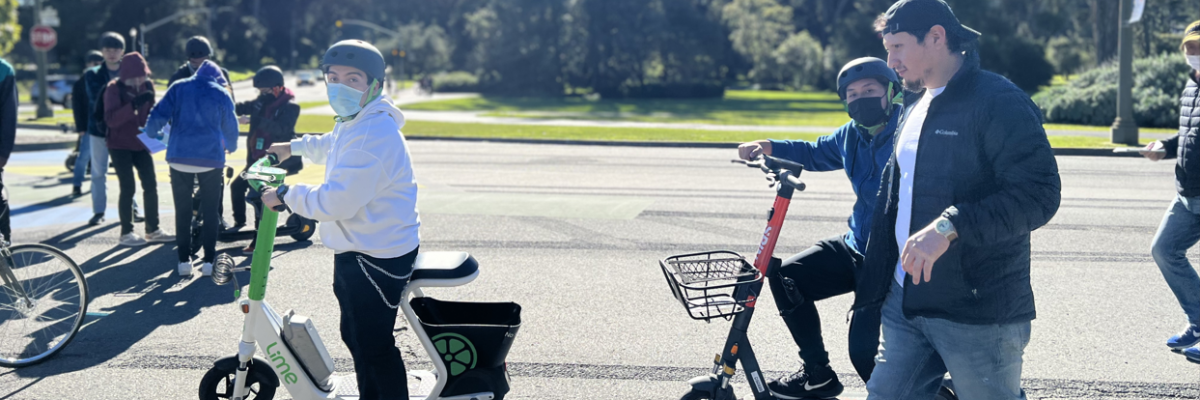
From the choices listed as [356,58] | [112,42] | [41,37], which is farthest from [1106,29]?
[356,58]

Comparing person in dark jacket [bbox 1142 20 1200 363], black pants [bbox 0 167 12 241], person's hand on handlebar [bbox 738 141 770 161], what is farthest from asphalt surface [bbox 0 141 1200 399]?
person's hand on handlebar [bbox 738 141 770 161]

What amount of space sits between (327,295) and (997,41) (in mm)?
58486

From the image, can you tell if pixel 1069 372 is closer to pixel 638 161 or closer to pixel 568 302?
pixel 568 302

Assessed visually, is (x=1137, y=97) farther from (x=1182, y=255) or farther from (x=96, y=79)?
(x=96, y=79)

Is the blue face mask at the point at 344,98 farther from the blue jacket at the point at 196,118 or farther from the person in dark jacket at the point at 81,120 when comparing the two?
the person in dark jacket at the point at 81,120

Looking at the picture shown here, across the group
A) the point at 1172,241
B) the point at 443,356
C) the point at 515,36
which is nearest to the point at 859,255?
the point at 443,356

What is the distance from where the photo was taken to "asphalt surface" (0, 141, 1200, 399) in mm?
4992

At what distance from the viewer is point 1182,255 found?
545 centimetres

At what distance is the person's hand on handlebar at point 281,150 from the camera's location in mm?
4293

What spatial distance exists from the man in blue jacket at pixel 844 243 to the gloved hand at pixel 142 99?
606 centimetres

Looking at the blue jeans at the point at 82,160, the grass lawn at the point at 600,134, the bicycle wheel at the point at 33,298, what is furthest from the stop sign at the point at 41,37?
the bicycle wheel at the point at 33,298

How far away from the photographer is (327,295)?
6.66 meters

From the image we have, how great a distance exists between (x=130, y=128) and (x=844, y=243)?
635cm

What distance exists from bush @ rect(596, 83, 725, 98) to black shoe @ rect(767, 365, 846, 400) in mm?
55106
